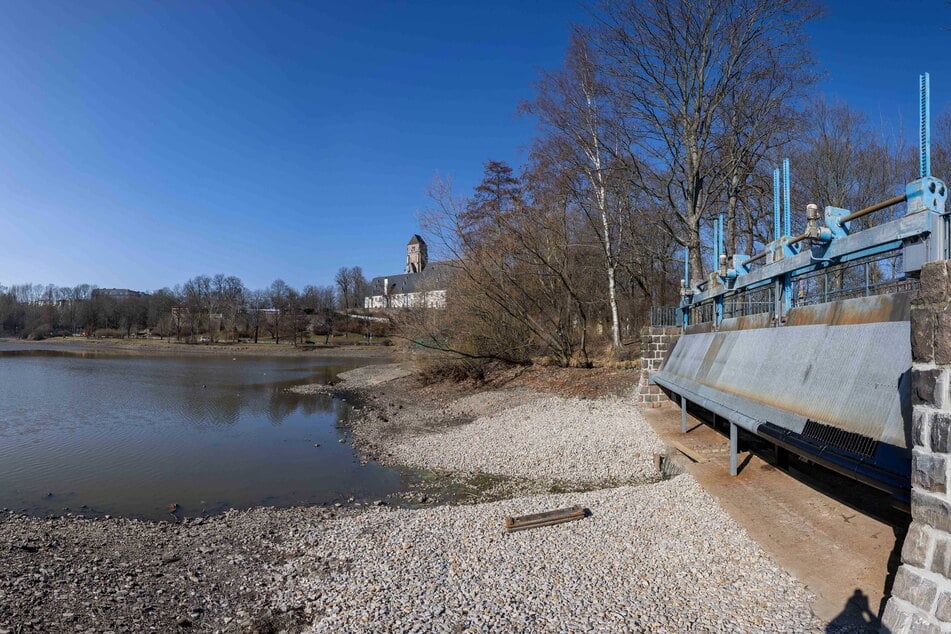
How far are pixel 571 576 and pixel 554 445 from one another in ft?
24.1

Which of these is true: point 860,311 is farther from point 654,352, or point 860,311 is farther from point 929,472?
point 654,352

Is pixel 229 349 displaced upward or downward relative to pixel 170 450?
upward

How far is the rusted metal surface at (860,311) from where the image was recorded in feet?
13.3

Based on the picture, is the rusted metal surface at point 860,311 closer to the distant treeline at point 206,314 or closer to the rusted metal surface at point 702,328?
the rusted metal surface at point 702,328

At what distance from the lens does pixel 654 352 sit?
1320 centimetres

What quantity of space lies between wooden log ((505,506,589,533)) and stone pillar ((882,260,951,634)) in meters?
4.04

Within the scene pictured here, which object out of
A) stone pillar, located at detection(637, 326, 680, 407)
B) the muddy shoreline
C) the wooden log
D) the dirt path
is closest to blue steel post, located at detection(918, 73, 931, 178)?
the dirt path

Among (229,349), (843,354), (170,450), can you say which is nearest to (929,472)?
(843,354)

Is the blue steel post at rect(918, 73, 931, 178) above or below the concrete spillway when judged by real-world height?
above

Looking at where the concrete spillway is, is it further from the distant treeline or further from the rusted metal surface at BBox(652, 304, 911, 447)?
the distant treeline

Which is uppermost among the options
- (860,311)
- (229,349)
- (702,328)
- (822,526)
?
(860,311)

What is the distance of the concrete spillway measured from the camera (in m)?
3.65

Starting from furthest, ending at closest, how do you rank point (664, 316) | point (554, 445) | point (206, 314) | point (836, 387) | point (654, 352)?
point (206, 314) → point (664, 316) → point (654, 352) → point (554, 445) → point (836, 387)

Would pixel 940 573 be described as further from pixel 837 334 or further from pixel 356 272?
pixel 356 272
